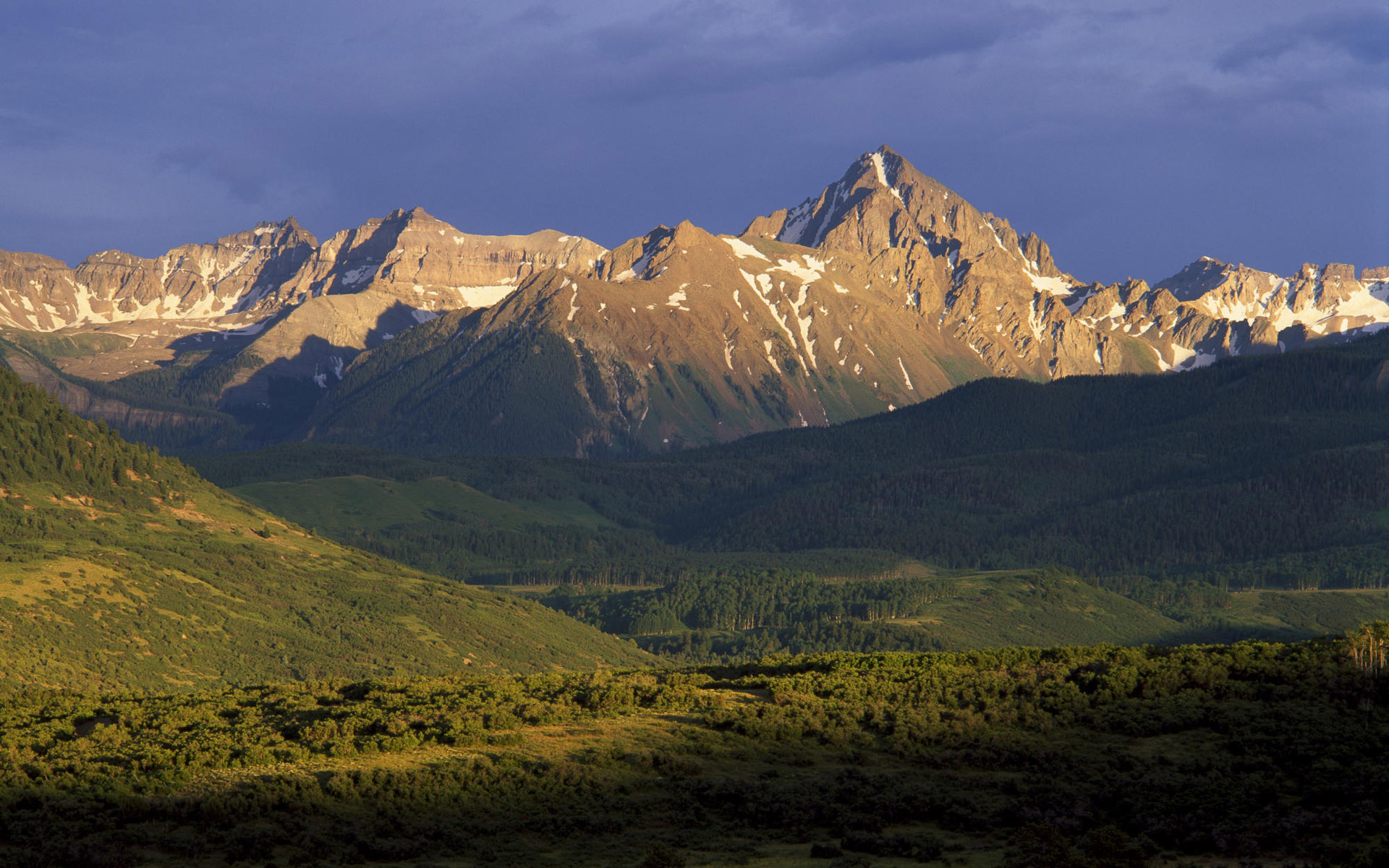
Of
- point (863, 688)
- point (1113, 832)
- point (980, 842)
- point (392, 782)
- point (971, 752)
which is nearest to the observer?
point (1113, 832)

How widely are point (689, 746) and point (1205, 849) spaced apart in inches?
1392

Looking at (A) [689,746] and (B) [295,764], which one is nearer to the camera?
(B) [295,764]

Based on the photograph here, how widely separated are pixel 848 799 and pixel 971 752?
12815mm

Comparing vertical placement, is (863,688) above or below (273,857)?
above

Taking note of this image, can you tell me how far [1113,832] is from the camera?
77.7 metres

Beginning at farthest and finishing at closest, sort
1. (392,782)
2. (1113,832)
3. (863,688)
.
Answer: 1. (863,688)
2. (392,782)
3. (1113,832)

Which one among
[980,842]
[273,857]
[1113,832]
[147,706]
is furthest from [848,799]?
[147,706]

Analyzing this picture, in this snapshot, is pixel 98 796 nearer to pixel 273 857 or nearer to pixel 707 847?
pixel 273 857

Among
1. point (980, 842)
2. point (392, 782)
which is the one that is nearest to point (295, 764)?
point (392, 782)

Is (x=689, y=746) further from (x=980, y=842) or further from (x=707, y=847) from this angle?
(x=980, y=842)

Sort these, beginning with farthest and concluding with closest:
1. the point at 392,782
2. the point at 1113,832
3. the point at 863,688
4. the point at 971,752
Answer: the point at 863,688 < the point at 971,752 < the point at 392,782 < the point at 1113,832

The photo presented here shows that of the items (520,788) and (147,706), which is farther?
(147,706)

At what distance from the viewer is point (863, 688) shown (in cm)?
11844

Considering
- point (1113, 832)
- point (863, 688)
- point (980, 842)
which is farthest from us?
point (863, 688)
